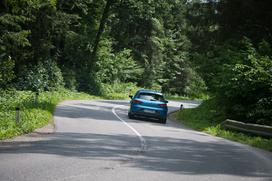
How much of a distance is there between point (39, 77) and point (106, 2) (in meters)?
16.0

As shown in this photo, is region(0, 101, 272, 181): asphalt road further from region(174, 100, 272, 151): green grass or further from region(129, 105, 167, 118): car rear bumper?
region(129, 105, 167, 118): car rear bumper

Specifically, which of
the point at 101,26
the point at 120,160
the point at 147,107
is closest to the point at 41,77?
the point at 101,26

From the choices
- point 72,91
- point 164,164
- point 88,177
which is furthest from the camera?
point 72,91

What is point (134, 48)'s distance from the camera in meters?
71.3

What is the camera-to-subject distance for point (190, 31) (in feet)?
113

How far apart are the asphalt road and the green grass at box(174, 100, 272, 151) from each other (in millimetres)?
3585

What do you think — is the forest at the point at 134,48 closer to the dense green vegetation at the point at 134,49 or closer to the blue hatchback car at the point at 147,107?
the dense green vegetation at the point at 134,49

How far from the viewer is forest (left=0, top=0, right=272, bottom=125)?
25.1 meters

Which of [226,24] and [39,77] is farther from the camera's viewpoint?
[39,77]

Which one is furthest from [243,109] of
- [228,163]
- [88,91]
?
[88,91]

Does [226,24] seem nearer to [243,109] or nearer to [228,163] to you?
[243,109]

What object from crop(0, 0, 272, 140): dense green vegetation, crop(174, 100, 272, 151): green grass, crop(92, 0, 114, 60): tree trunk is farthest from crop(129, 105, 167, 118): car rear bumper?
crop(92, 0, 114, 60): tree trunk

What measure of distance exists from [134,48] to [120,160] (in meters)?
60.8

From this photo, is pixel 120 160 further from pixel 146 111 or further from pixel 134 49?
pixel 134 49
